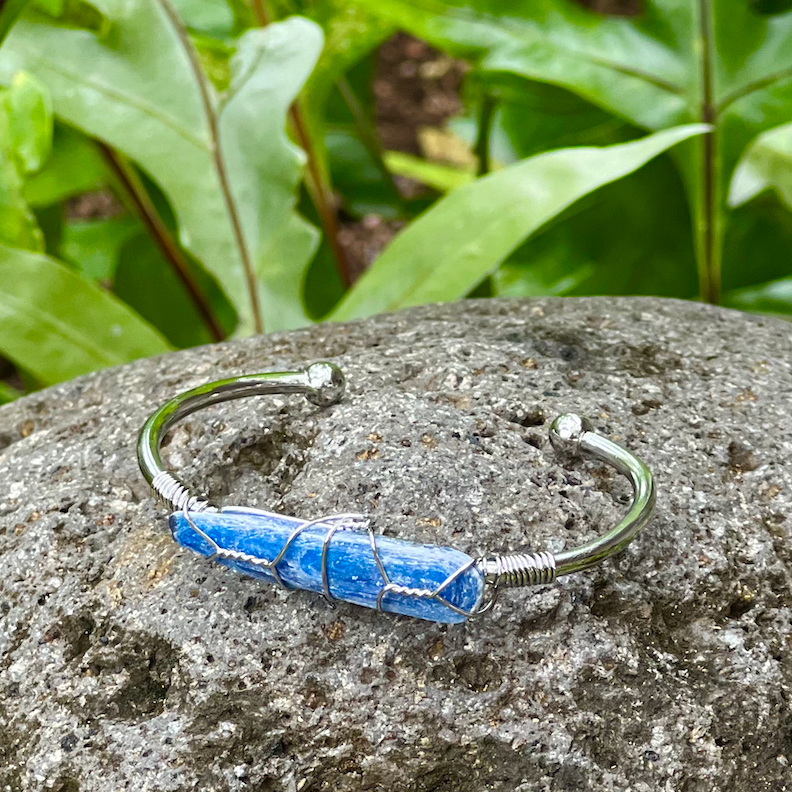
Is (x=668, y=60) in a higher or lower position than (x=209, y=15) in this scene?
lower

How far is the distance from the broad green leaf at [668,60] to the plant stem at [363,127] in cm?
52

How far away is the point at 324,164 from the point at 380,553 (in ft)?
2.98

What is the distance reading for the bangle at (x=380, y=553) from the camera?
1.80 feet

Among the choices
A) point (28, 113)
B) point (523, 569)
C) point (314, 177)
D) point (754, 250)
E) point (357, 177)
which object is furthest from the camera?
point (357, 177)

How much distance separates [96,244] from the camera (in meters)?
1.68

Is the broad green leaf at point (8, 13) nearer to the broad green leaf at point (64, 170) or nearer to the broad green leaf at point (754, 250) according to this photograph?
the broad green leaf at point (64, 170)

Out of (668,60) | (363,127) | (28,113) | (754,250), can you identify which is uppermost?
(28,113)

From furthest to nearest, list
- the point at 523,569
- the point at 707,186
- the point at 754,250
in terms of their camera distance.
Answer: the point at 754,250
the point at 707,186
the point at 523,569

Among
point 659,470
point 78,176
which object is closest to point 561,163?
point 659,470

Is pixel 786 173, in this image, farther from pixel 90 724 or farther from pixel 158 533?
pixel 90 724

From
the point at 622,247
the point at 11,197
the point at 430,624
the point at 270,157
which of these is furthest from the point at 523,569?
the point at 622,247

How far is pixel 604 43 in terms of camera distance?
115 centimetres

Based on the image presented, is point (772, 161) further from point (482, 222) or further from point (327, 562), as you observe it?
point (327, 562)

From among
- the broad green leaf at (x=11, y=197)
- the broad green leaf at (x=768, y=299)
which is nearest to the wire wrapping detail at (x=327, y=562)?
the broad green leaf at (x=11, y=197)
